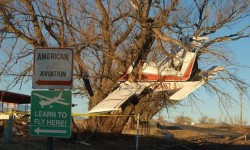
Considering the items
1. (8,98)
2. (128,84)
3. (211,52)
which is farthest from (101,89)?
(8,98)

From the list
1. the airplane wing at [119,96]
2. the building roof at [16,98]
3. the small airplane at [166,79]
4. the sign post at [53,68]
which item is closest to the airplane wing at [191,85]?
the small airplane at [166,79]

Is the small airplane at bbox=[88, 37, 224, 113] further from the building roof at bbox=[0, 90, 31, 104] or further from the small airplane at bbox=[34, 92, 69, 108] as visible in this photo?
the small airplane at bbox=[34, 92, 69, 108]

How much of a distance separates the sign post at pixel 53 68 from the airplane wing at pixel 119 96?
11609 mm

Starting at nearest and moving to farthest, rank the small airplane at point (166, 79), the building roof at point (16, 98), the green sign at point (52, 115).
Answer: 1. the green sign at point (52, 115)
2. the small airplane at point (166, 79)
3. the building roof at point (16, 98)

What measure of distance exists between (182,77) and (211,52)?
5.19 feet

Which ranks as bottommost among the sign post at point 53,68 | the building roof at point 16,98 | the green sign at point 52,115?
the green sign at point 52,115

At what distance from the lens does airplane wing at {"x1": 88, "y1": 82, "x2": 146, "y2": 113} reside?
18.7 m

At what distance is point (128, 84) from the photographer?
20.7 m

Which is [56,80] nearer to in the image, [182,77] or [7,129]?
[7,129]

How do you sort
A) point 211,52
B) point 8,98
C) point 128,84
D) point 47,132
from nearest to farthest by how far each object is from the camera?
point 47,132 → point 211,52 → point 128,84 → point 8,98

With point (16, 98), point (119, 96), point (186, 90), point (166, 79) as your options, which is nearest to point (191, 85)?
point (186, 90)

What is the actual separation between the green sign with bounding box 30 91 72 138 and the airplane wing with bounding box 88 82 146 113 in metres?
11.6

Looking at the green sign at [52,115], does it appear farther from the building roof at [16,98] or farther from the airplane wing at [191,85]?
the building roof at [16,98]

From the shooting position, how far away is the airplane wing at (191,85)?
18.8 meters
